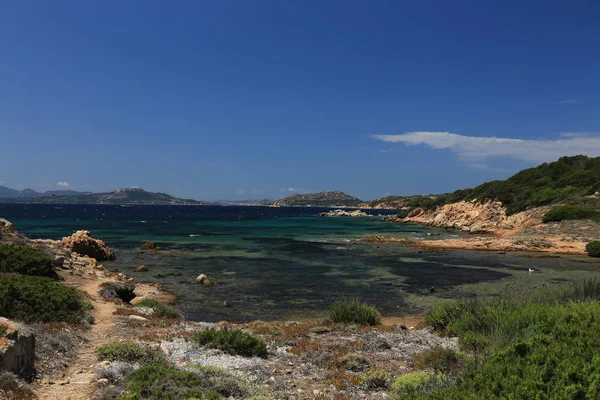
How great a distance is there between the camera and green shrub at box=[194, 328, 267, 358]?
33.3 feet

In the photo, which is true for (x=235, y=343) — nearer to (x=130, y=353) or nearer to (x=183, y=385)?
(x=130, y=353)

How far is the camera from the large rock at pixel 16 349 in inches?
274

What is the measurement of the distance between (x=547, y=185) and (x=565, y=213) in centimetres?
1707

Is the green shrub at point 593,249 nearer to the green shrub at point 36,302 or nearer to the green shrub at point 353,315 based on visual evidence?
the green shrub at point 353,315

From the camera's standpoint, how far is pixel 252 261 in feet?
118

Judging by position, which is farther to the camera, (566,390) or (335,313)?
(335,313)

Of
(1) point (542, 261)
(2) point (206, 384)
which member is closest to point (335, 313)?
(2) point (206, 384)

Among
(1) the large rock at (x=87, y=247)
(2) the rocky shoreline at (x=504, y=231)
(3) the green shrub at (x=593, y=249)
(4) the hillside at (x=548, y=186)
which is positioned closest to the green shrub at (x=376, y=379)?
(1) the large rock at (x=87, y=247)

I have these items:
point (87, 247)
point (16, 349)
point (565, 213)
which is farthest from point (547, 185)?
point (16, 349)

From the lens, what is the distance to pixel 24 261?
1795 cm

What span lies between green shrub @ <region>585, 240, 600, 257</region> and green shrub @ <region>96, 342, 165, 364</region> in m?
40.6

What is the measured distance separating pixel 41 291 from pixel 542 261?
36941mm

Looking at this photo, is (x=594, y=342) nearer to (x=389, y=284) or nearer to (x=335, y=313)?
(x=335, y=313)

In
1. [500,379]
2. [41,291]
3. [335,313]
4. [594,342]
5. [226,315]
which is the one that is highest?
[594,342]
